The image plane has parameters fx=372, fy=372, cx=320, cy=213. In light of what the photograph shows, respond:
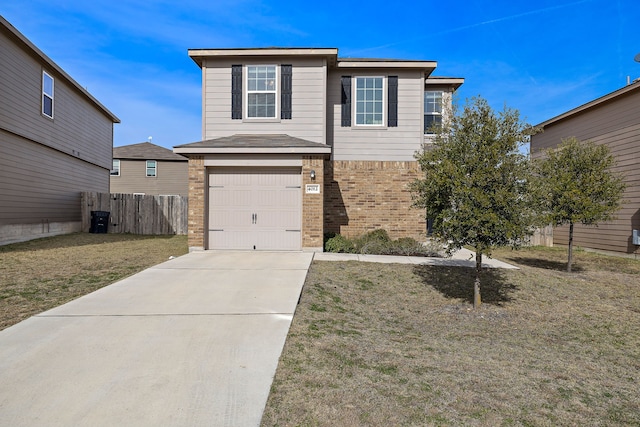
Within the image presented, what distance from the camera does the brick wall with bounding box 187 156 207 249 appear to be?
33.1 ft

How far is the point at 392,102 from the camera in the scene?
1212 cm

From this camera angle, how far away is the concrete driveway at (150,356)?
2869 millimetres

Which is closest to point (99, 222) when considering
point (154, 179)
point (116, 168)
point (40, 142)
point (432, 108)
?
point (40, 142)

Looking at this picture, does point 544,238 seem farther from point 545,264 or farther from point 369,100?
point 369,100

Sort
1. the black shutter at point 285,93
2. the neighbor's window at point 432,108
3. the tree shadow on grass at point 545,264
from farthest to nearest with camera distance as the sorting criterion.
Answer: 1. the neighbor's window at point 432,108
2. the black shutter at point 285,93
3. the tree shadow on grass at point 545,264

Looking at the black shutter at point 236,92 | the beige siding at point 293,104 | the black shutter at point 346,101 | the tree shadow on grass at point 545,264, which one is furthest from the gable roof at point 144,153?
the tree shadow on grass at point 545,264

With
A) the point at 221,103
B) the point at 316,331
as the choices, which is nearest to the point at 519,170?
the point at 316,331

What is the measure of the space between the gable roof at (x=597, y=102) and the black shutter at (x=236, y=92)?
1248cm

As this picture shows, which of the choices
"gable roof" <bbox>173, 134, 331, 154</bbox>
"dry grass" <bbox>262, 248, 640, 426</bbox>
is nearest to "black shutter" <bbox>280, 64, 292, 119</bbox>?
"gable roof" <bbox>173, 134, 331, 154</bbox>

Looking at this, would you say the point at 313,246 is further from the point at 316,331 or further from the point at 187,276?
the point at 316,331

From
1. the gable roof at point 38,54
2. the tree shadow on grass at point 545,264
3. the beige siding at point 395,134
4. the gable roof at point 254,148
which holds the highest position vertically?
the gable roof at point 38,54

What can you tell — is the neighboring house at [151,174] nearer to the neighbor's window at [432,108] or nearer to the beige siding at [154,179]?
the beige siding at [154,179]

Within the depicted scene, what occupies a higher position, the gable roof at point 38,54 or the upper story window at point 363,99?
the gable roof at point 38,54

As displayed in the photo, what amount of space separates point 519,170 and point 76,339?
6.38 m
